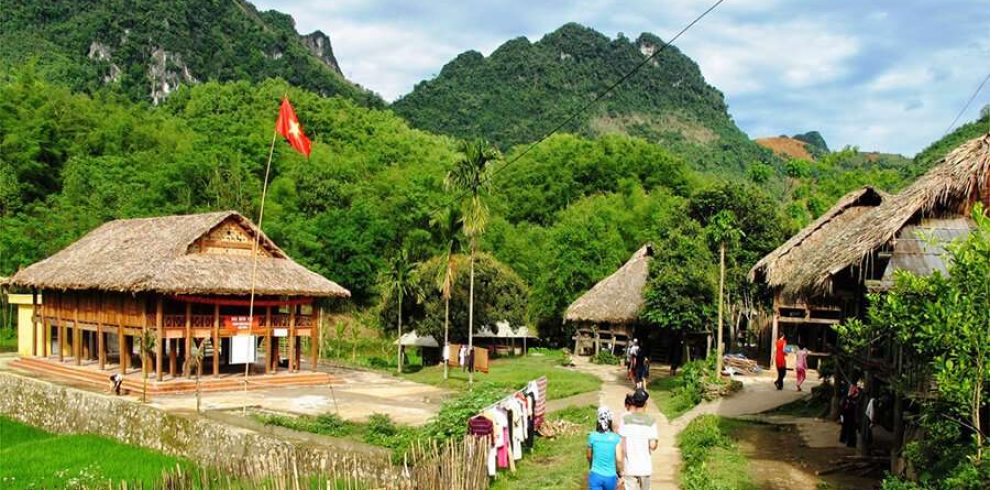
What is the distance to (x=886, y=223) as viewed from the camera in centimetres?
1252

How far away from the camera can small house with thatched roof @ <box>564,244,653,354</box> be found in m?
31.0

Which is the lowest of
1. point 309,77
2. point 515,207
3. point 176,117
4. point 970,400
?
point 970,400

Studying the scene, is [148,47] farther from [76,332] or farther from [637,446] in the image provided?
[637,446]

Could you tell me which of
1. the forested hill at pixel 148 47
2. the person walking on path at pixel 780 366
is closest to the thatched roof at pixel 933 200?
the person walking on path at pixel 780 366

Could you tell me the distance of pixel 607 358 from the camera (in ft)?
104

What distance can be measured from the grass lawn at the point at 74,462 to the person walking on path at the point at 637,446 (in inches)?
333

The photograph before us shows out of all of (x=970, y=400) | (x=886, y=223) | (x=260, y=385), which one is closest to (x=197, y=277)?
(x=260, y=385)

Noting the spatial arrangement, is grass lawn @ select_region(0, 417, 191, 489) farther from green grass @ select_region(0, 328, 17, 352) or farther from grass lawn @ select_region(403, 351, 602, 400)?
green grass @ select_region(0, 328, 17, 352)

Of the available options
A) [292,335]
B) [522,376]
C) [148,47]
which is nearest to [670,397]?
[522,376]

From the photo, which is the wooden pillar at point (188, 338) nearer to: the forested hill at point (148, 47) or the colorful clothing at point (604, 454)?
the colorful clothing at point (604, 454)

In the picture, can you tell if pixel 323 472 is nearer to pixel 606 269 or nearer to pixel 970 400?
pixel 970 400

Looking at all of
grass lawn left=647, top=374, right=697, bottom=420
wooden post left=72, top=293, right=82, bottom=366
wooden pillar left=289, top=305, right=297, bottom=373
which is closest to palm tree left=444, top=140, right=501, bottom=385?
wooden pillar left=289, top=305, right=297, bottom=373

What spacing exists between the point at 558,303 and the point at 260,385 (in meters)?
19.4

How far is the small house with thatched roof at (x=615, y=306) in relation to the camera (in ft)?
102
